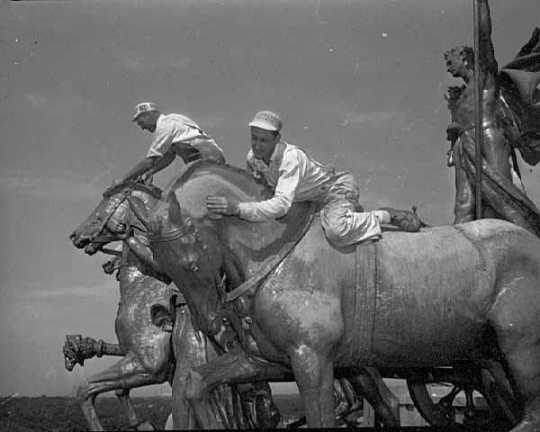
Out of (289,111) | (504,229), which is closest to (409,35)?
(289,111)

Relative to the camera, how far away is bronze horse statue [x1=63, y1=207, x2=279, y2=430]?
633 centimetres

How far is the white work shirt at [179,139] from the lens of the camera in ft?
19.4

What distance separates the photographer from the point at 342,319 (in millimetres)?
5203

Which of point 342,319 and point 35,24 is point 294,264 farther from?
point 35,24

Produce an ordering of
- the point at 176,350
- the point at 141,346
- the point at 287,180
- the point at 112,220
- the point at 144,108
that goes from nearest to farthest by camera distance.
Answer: the point at 287,180 < the point at 112,220 < the point at 144,108 < the point at 176,350 < the point at 141,346

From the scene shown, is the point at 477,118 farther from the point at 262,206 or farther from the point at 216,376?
the point at 216,376

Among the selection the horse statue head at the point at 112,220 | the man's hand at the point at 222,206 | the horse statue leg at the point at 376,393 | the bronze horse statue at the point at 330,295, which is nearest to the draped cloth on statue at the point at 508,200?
the bronze horse statue at the point at 330,295

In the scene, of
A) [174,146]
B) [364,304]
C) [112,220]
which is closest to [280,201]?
[364,304]

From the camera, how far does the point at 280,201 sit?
514cm

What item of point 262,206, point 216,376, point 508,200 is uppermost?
point 262,206

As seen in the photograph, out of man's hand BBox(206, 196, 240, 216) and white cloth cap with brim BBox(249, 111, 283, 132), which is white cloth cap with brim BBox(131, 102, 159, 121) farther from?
man's hand BBox(206, 196, 240, 216)

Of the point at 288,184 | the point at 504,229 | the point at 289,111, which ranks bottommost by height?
the point at 504,229

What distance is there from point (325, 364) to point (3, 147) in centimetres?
279

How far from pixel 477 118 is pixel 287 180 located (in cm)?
162
